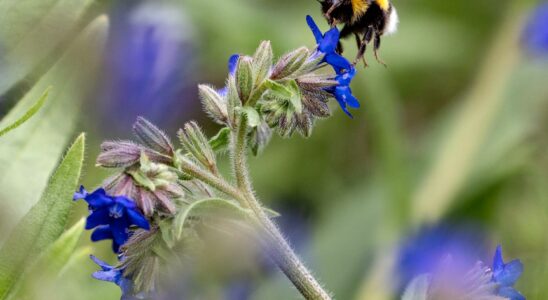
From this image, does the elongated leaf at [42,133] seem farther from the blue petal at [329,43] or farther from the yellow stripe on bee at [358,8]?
the yellow stripe on bee at [358,8]

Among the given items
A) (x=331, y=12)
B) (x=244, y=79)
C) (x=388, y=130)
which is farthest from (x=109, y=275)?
(x=388, y=130)

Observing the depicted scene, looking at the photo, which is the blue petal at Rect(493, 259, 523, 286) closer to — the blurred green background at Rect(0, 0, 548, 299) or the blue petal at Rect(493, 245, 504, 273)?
the blue petal at Rect(493, 245, 504, 273)

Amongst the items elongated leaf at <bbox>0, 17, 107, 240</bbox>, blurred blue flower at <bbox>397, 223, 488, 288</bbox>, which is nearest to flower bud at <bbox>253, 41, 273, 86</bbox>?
elongated leaf at <bbox>0, 17, 107, 240</bbox>

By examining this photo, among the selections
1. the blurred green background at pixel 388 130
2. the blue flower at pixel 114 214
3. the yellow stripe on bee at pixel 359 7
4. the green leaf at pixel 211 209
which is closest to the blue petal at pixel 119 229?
the blue flower at pixel 114 214

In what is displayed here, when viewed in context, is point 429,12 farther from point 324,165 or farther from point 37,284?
point 37,284

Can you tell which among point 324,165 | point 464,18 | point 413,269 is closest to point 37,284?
Result: point 413,269

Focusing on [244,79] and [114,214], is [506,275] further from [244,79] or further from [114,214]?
[114,214]
